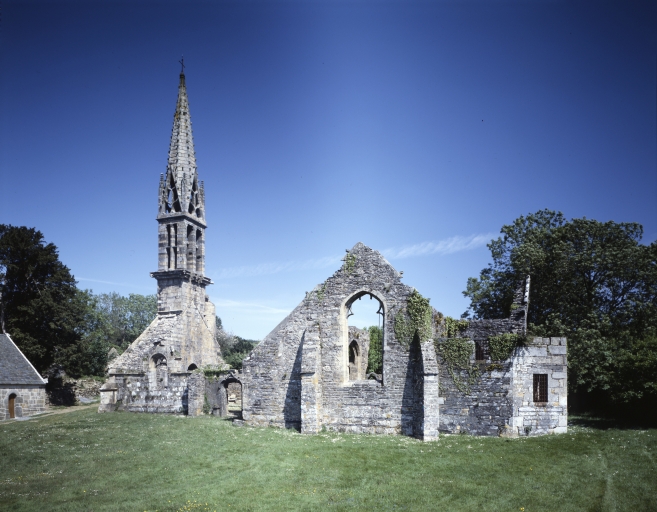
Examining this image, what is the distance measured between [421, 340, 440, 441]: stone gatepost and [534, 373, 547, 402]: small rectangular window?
4.05m

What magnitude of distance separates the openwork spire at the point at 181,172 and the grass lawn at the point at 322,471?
17.9 metres

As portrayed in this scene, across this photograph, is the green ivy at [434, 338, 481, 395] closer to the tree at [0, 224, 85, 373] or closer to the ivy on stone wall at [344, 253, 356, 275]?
the ivy on stone wall at [344, 253, 356, 275]

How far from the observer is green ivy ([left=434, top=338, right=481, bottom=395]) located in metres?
18.7

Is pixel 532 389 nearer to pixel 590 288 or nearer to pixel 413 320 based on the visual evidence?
pixel 413 320

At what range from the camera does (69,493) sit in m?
10.9

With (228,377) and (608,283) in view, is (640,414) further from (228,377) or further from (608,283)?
(228,377)

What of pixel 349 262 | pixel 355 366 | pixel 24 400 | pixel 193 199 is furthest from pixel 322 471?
pixel 193 199

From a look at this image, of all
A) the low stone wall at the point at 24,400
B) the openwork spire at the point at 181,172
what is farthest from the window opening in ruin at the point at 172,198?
the low stone wall at the point at 24,400

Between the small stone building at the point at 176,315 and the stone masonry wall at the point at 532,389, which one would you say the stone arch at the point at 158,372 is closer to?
the small stone building at the point at 176,315

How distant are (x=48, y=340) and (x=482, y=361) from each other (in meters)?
30.8

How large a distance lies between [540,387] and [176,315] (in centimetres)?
2158

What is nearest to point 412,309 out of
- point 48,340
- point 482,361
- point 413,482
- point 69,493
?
point 482,361

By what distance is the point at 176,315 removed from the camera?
30.5 meters

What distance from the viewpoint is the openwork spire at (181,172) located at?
33375 millimetres
